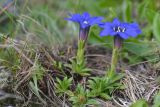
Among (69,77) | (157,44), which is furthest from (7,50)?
(157,44)

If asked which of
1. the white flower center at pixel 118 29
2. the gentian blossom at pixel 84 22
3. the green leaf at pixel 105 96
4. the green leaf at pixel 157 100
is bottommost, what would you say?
the green leaf at pixel 157 100

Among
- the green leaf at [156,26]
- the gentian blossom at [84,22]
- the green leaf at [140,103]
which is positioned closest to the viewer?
the green leaf at [140,103]

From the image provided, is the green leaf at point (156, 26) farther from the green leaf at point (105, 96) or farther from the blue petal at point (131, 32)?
the green leaf at point (105, 96)

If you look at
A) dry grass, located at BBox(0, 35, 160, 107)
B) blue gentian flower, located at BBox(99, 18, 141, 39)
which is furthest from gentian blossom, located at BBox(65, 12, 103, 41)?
dry grass, located at BBox(0, 35, 160, 107)

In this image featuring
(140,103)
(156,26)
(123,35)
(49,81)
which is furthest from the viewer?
(156,26)

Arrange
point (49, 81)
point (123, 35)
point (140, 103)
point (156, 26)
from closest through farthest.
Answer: point (140, 103)
point (123, 35)
point (49, 81)
point (156, 26)

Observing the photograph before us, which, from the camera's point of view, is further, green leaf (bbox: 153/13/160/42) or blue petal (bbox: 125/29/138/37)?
green leaf (bbox: 153/13/160/42)

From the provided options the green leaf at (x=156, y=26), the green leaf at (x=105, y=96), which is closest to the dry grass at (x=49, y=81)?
the green leaf at (x=105, y=96)

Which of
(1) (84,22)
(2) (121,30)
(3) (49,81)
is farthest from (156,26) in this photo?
(3) (49,81)

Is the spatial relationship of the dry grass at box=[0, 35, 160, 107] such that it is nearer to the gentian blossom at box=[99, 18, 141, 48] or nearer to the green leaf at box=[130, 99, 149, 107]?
the green leaf at box=[130, 99, 149, 107]

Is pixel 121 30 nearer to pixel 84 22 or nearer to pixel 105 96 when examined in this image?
pixel 84 22

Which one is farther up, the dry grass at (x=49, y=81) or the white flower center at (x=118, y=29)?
the white flower center at (x=118, y=29)

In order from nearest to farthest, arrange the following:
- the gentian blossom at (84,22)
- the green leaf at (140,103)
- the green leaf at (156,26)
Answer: the green leaf at (140,103)
the gentian blossom at (84,22)
the green leaf at (156,26)
